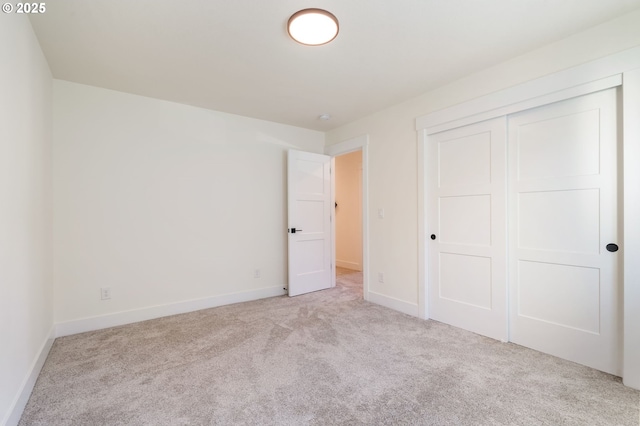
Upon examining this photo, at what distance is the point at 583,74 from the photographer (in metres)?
2.07

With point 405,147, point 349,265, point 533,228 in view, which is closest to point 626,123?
point 533,228

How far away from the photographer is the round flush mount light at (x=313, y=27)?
1814mm

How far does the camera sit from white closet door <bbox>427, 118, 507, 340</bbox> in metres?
2.56

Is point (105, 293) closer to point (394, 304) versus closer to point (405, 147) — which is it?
point (394, 304)

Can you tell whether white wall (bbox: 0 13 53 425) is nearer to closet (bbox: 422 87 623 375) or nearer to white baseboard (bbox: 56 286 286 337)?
white baseboard (bbox: 56 286 286 337)

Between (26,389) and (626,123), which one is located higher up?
(626,123)

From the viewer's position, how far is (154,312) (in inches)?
124

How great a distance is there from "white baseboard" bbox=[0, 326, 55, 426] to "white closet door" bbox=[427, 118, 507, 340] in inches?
128

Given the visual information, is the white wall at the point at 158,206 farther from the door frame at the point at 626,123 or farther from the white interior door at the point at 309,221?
the door frame at the point at 626,123

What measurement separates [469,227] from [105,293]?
12.2ft

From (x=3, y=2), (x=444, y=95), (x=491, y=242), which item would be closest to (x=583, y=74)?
(x=444, y=95)

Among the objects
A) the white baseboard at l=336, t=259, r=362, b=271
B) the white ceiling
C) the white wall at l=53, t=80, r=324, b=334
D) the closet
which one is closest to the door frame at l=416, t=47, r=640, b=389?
the closet

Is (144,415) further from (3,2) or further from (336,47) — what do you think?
(336,47)

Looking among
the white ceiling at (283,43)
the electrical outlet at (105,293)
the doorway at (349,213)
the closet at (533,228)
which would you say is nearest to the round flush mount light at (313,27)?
the white ceiling at (283,43)
